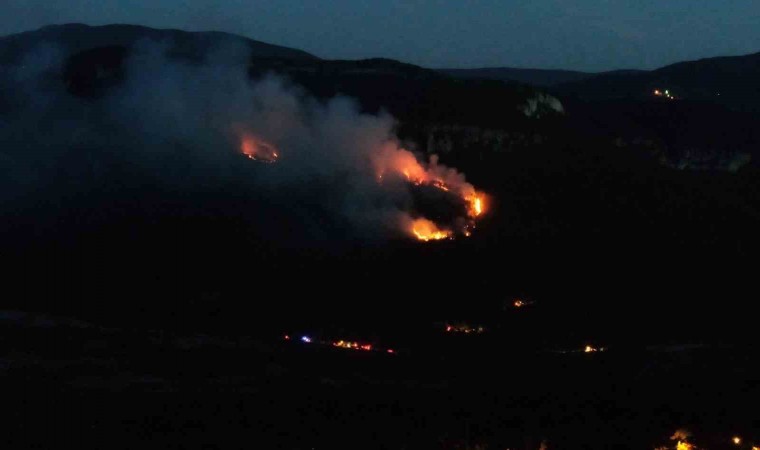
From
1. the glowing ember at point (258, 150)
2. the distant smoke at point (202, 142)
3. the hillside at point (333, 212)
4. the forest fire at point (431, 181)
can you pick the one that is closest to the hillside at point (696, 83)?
the hillside at point (333, 212)

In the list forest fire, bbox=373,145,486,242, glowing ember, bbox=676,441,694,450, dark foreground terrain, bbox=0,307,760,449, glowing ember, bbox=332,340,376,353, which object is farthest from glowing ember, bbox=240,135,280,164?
glowing ember, bbox=676,441,694,450

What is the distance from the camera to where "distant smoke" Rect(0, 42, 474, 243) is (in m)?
68.9

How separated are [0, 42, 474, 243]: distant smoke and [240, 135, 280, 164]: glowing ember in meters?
0.59

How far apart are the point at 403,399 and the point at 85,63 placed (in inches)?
3083

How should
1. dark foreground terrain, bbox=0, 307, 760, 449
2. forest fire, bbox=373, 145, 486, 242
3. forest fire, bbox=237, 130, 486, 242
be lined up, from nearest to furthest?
dark foreground terrain, bbox=0, 307, 760, 449 < forest fire, bbox=373, 145, 486, 242 < forest fire, bbox=237, 130, 486, 242

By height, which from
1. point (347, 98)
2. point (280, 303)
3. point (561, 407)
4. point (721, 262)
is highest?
point (347, 98)

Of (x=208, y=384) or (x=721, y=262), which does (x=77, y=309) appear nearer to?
(x=208, y=384)

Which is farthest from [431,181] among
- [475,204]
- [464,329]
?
[464,329]

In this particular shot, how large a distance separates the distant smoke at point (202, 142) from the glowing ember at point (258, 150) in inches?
23.0

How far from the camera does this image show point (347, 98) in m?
92.9

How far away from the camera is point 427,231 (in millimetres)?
65938

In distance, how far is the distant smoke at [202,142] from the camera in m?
68.9

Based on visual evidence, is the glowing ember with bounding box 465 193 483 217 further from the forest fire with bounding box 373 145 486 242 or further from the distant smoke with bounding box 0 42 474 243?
the distant smoke with bounding box 0 42 474 243

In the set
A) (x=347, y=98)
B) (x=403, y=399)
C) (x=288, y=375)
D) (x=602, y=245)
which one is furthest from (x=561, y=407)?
(x=347, y=98)
